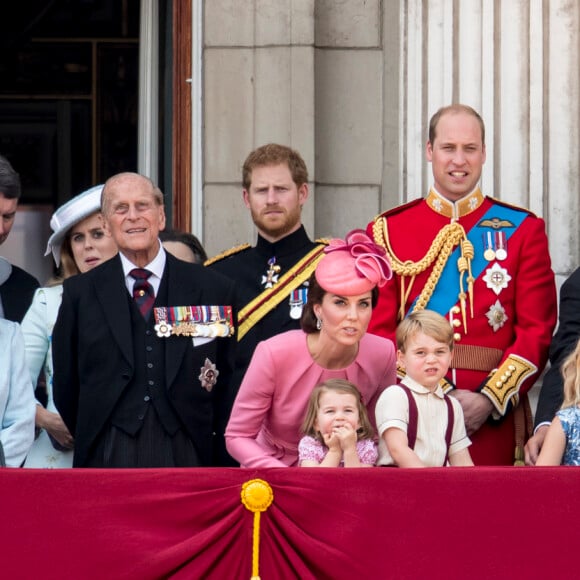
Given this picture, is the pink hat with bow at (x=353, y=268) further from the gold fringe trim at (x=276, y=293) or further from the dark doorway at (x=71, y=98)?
the dark doorway at (x=71, y=98)

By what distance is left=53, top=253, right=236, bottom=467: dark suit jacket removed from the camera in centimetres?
627

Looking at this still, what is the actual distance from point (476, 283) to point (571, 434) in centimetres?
91

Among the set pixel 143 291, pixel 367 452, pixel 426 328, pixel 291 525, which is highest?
pixel 143 291

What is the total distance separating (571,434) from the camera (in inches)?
239

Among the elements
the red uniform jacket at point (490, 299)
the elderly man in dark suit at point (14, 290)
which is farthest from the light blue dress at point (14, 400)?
the red uniform jacket at point (490, 299)

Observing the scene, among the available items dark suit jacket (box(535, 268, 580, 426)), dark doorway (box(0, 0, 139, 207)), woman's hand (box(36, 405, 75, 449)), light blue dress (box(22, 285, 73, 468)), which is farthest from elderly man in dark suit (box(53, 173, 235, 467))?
dark doorway (box(0, 0, 139, 207))

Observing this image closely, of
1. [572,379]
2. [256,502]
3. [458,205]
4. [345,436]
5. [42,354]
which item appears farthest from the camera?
[458,205]

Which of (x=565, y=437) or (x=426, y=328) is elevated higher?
(x=426, y=328)

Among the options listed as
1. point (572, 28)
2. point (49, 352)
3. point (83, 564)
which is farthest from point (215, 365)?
point (572, 28)

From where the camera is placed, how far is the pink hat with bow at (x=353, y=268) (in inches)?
236

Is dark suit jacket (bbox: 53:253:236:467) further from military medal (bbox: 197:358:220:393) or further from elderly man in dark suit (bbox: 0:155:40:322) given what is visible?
elderly man in dark suit (bbox: 0:155:40:322)

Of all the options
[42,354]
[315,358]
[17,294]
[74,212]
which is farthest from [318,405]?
[17,294]

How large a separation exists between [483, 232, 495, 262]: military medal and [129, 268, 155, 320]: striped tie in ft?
4.10

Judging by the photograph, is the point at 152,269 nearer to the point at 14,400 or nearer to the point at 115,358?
the point at 115,358
